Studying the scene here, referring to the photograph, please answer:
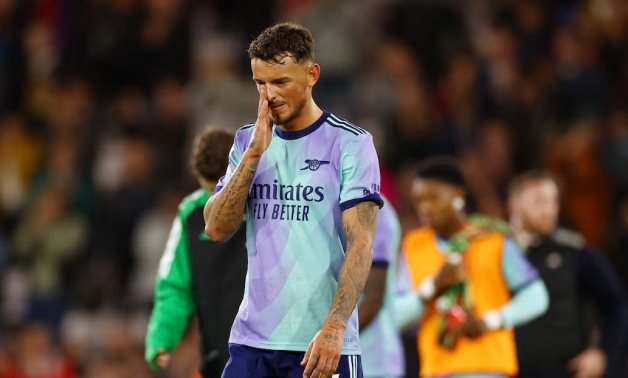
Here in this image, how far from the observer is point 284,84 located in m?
4.97

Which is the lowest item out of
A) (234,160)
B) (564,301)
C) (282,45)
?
(564,301)

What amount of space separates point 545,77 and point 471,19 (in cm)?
169

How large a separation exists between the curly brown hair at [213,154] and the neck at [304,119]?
1.46m

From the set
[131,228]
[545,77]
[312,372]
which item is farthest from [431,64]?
[312,372]

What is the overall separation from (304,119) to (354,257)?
0.61 m

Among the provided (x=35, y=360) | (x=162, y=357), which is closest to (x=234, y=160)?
(x=162, y=357)

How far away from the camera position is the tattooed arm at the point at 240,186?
4.93m

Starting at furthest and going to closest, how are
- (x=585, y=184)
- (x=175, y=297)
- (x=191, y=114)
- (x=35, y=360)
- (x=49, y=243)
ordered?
(x=191, y=114), (x=49, y=243), (x=35, y=360), (x=585, y=184), (x=175, y=297)

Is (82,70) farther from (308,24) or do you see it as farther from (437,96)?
(437,96)

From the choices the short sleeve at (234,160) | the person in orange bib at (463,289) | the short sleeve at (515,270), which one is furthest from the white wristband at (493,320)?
the short sleeve at (234,160)

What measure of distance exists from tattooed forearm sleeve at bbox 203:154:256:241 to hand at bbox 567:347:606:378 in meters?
4.10

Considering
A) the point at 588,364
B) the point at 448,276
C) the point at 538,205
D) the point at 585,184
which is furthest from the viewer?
the point at 585,184

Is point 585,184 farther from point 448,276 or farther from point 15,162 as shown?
point 15,162

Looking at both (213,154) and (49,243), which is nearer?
(213,154)
